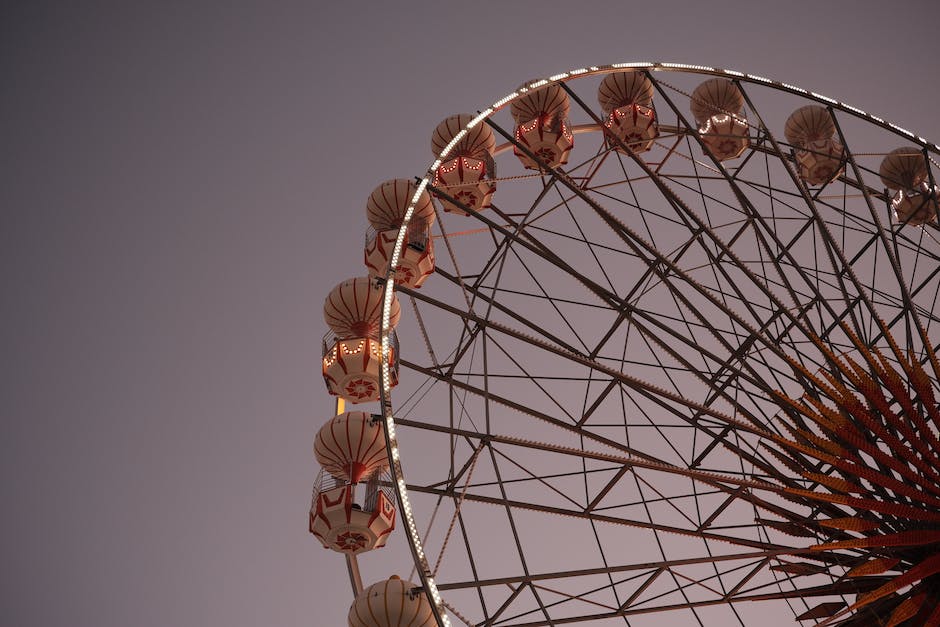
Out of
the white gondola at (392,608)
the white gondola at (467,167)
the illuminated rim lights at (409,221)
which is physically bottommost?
the white gondola at (392,608)

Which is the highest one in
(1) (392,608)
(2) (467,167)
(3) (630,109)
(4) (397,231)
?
(3) (630,109)

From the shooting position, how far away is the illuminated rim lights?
780cm

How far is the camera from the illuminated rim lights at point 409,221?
7797mm

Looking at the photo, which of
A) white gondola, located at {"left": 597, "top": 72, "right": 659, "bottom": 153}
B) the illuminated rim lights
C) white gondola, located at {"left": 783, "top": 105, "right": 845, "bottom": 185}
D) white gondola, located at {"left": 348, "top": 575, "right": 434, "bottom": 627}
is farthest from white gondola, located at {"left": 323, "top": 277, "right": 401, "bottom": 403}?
white gondola, located at {"left": 783, "top": 105, "right": 845, "bottom": 185}

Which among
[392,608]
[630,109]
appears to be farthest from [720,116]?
[392,608]

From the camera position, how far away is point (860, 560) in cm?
905

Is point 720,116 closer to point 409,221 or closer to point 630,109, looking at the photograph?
point 630,109

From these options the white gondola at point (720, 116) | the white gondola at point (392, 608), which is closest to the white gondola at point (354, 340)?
the white gondola at point (392, 608)

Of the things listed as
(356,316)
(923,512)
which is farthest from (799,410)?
(356,316)

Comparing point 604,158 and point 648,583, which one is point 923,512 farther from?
point 604,158

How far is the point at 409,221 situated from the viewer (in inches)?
422

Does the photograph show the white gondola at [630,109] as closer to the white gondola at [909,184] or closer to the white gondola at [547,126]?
the white gondola at [547,126]

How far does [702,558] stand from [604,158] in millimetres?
8547

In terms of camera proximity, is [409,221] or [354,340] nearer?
[409,221]
